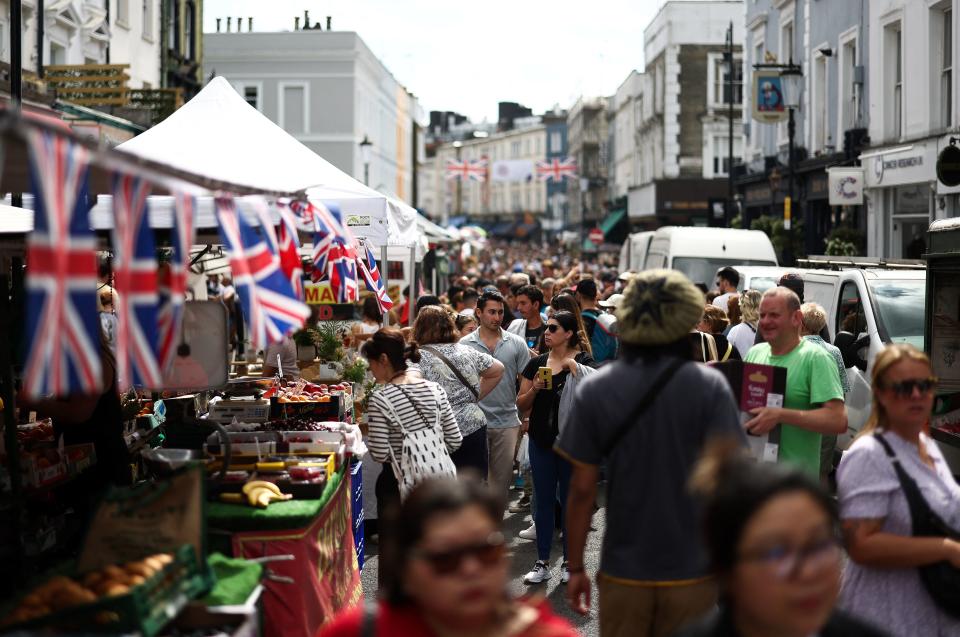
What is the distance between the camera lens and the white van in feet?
65.4

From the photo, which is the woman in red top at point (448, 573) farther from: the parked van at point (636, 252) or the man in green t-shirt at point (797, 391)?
the parked van at point (636, 252)

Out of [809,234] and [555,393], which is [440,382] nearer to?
[555,393]

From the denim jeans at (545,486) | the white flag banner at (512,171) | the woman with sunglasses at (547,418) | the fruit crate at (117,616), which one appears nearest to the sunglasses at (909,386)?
the fruit crate at (117,616)

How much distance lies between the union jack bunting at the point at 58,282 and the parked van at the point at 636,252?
69.9 ft

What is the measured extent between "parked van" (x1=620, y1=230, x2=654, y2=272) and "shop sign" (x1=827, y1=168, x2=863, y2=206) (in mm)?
3599

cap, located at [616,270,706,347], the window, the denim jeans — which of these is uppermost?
the window

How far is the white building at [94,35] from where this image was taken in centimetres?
2419

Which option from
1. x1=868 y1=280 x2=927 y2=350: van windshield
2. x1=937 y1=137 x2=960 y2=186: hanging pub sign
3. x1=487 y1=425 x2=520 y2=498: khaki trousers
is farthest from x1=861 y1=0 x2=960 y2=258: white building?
x1=487 y1=425 x2=520 y2=498: khaki trousers

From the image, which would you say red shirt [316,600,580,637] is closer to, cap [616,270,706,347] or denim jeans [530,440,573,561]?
cap [616,270,706,347]

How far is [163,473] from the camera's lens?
6129 millimetres

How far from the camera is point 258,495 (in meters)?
6.12

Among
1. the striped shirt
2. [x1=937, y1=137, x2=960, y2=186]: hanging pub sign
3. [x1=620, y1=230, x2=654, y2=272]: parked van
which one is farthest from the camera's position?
[x1=620, y1=230, x2=654, y2=272]: parked van

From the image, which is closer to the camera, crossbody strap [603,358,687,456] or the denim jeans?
crossbody strap [603,358,687,456]

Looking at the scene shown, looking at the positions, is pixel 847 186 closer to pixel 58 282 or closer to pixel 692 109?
pixel 58 282
